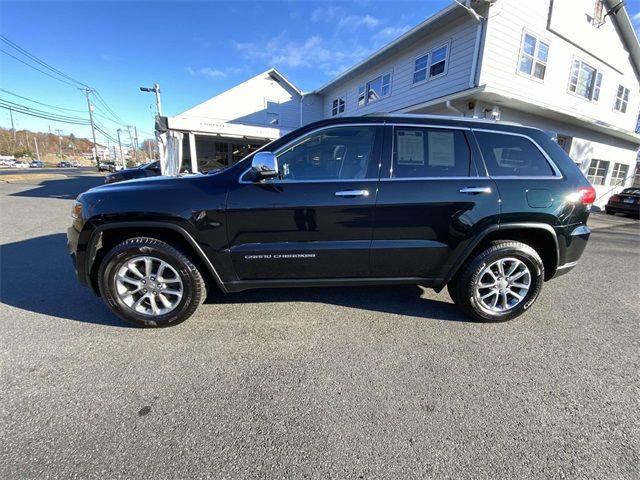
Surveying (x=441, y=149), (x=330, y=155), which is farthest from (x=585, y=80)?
(x=330, y=155)

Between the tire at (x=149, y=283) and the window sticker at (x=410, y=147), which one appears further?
the window sticker at (x=410, y=147)

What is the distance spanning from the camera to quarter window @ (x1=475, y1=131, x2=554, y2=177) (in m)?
2.83

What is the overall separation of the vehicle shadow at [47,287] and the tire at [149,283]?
0.28 metres

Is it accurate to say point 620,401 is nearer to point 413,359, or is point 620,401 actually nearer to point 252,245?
point 413,359

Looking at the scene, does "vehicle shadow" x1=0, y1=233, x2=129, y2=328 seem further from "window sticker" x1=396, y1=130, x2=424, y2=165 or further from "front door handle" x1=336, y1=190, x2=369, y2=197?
"window sticker" x1=396, y1=130, x2=424, y2=165

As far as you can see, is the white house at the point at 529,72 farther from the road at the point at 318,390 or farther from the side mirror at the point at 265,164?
the side mirror at the point at 265,164

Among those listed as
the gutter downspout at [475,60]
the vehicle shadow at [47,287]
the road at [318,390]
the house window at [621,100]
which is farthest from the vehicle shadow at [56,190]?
the house window at [621,100]

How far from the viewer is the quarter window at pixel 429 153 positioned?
2.75 m

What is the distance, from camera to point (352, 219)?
2643mm

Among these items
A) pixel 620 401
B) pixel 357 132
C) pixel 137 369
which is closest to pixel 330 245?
pixel 357 132

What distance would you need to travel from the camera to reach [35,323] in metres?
2.85

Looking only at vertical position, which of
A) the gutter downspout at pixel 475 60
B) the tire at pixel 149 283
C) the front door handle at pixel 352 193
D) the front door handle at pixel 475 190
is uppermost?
the gutter downspout at pixel 475 60

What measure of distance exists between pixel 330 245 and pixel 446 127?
1626mm

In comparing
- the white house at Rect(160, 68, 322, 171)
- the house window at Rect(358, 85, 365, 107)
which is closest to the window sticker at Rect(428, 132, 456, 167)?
the house window at Rect(358, 85, 365, 107)
